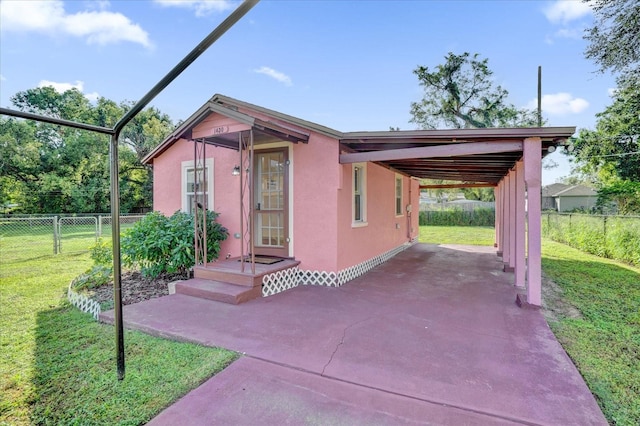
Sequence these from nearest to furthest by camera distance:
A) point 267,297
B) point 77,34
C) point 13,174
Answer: point 267,297 < point 77,34 < point 13,174

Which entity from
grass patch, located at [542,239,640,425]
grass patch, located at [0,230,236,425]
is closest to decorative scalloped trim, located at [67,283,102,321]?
grass patch, located at [0,230,236,425]

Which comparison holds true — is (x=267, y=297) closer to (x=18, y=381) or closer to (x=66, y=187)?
(x=18, y=381)

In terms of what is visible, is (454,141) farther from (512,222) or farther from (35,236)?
(35,236)

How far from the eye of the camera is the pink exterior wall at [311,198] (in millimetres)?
6016

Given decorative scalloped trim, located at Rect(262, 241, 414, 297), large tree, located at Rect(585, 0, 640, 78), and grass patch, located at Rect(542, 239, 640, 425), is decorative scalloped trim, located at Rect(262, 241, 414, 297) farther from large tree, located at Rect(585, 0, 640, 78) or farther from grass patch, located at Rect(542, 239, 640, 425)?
large tree, located at Rect(585, 0, 640, 78)

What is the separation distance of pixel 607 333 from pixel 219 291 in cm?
550

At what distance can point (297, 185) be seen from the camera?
6.38 meters

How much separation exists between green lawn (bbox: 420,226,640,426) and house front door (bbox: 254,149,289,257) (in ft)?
15.8

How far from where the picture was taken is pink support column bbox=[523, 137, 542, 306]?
4.75 meters

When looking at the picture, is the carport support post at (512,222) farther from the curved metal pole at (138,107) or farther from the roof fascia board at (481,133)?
the curved metal pole at (138,107)

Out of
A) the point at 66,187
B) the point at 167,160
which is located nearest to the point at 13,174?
the point at 66,187

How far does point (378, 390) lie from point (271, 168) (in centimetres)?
505

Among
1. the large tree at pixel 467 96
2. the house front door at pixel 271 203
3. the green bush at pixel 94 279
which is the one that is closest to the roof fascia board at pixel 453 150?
the house front door at pixel 271 203

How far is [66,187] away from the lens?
22.3m
